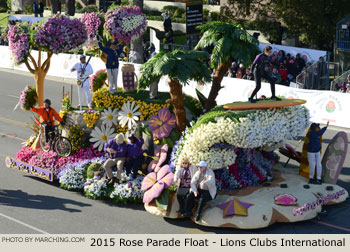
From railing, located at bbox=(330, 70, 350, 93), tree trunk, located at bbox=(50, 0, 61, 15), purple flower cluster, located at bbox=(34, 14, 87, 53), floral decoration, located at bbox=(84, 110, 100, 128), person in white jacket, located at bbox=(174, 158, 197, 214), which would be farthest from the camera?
tree trunk, located at bbox=(50, 0, 61, 15)

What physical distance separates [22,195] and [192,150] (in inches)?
210

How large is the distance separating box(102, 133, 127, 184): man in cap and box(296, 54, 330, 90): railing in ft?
42.8

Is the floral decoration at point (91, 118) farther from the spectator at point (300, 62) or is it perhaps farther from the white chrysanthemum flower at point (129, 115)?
the spectator at point (300, 62)

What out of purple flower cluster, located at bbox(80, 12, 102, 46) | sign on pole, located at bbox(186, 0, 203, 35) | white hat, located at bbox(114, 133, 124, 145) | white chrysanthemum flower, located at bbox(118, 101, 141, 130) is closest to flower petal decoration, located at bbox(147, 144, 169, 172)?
white hat, located at bbox(114, 133, 124, 145)

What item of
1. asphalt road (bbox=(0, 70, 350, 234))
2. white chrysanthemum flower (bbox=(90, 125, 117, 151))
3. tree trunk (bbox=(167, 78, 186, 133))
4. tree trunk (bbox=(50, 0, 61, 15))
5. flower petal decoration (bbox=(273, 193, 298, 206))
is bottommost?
asphalt road (bbox=(0, 70, 350, 234))

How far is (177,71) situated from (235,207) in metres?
3.81

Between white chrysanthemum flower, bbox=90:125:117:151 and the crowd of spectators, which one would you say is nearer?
white chrysanthemum flower, bbox=90:125:117:151

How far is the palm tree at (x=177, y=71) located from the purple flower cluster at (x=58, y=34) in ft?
13.4

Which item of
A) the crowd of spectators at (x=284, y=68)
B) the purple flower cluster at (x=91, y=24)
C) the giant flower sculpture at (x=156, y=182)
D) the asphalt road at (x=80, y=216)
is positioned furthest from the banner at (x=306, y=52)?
the giant flower sculpture at (x=156, y=182)

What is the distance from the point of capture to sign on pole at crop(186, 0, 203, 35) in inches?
1217

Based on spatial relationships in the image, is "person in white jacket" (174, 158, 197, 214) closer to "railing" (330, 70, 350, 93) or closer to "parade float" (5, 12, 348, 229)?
"parade float" (5, 12, 348, 229)

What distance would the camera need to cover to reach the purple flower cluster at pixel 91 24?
20484 mm

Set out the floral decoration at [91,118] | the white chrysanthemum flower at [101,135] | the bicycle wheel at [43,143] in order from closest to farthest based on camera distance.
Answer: the white chrysanthemum flower at [101,135] → the floral decoration at [91,118] → the bicycle wheel at [43,143]

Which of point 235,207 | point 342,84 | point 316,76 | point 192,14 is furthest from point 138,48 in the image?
point 235,207
